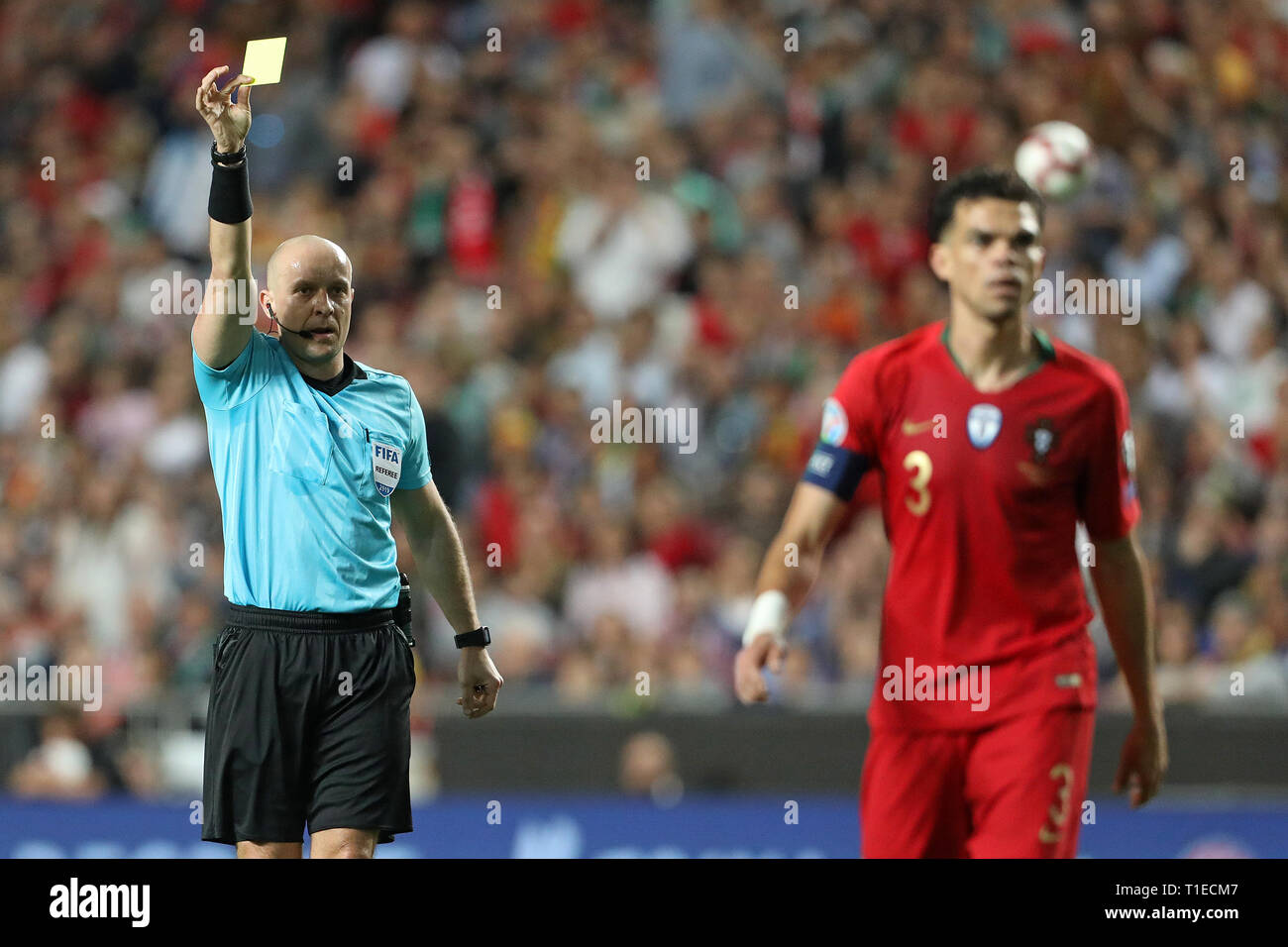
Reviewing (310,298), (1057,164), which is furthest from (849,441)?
(1057,164)

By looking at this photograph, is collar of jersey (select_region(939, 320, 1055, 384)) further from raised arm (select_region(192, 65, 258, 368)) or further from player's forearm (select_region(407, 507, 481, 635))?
raised arm (select_region(192, 65, 258, 368))

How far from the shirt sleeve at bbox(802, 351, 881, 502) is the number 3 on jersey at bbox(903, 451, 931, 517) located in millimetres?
144

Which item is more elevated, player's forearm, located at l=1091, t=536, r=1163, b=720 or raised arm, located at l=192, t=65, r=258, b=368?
raised arm, located at l=192, t=65, r=258, b=368

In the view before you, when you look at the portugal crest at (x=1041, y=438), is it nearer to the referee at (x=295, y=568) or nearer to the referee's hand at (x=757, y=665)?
the referee's hand at (x=757, y=665)

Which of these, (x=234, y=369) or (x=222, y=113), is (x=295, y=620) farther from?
(x=222, y=113)

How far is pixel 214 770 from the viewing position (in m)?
5.21

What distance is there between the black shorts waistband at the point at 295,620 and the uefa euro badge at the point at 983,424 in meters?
1.78

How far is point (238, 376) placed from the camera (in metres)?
5.28

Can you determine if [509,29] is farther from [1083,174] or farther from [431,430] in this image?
[1083,174]

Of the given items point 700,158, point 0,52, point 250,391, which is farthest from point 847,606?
point 0,52

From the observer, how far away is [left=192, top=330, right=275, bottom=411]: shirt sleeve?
524cm

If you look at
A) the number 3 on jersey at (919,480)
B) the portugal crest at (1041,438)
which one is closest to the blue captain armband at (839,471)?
the number 3 on jersey at (919,480)

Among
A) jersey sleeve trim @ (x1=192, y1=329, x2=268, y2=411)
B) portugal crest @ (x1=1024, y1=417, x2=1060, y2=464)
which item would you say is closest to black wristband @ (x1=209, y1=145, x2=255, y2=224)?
jersey sleeve trim @ (x1=192, y1=329, x2=268, y2=411)

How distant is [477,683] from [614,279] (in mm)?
6808
